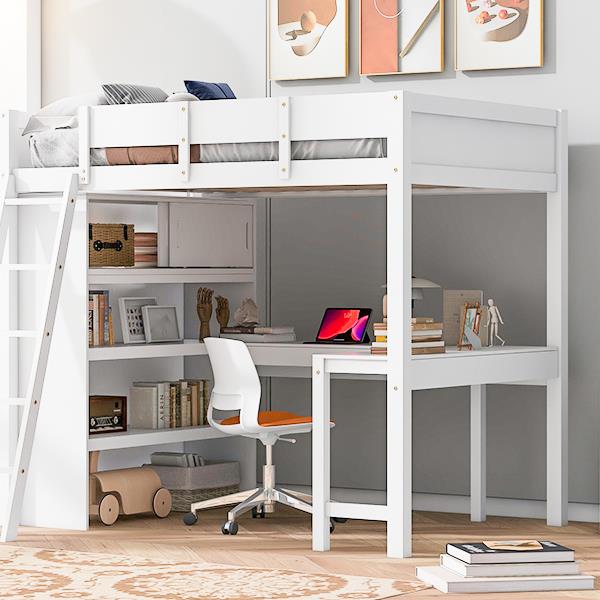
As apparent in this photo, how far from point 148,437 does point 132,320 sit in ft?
1.65

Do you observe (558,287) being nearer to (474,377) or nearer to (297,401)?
(474,377)

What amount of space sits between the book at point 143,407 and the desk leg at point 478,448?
1.26 m

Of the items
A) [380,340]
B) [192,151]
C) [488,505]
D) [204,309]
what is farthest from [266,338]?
[488,505]

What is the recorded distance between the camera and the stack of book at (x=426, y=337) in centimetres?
501

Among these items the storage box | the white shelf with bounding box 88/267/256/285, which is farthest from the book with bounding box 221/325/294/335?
the storage box

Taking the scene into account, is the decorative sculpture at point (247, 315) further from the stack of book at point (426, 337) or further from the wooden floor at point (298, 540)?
the stack of book at point (426, 337)

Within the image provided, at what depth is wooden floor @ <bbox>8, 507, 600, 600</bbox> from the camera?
4.77 metres

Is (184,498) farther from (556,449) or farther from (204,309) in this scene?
(556,449)

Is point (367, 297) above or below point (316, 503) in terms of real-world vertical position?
above

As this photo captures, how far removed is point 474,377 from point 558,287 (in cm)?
64

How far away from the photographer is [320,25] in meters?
6.21

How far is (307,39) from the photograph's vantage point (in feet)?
20.5

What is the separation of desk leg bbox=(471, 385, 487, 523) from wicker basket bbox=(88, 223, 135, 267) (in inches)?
57.5

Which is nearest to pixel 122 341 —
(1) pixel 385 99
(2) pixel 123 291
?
(2) pixel 123 291
